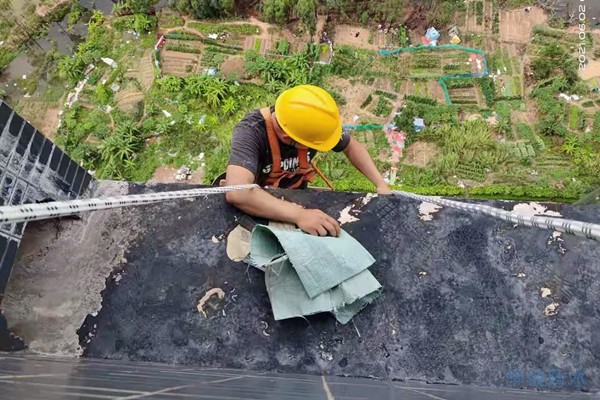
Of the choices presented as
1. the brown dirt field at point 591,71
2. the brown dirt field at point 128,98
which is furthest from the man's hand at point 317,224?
the brown dirt field at point 591,71

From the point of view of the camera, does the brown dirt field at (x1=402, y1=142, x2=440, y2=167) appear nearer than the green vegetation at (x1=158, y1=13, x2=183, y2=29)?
Yes

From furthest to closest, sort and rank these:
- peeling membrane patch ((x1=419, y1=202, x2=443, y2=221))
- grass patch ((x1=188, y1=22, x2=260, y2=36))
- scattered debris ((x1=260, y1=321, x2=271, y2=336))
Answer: grass patch ((x1=188, y1=22, x2=260, y2=36)) < peeling membrane patch ((x1=419, y1=202, x2=443, y2=221)) < scattered debris ((x1=260, y1=321, x2=271, y2=336))

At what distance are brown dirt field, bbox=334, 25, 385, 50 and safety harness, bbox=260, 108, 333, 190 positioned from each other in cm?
655

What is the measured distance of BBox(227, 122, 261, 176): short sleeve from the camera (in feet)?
9.07

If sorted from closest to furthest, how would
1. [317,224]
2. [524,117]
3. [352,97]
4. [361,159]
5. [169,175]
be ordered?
[317,224]
[361,159]
[169,175]
[524,117]
[352,97]

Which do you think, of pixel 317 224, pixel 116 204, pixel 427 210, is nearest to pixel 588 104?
pixel 427 210

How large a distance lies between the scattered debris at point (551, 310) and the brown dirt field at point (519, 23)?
8.17 metres

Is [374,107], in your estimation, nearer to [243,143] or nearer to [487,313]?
[243,143]

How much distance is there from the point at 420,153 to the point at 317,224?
6.17 m

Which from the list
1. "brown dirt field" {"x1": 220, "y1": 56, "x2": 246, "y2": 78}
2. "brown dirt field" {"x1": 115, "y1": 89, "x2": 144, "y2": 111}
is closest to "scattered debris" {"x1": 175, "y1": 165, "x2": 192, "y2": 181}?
"brown dirt field" {"x1": 115, "y1": 89, "x2": 144, "y2": 111}

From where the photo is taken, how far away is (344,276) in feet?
6.75

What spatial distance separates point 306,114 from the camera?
8.95 ft

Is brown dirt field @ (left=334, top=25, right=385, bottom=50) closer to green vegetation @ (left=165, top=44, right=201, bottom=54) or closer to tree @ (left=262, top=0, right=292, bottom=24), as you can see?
tree @ (left=262, top=0, right=292, bottom=24)

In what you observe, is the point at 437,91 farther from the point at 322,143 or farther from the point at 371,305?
the point at 371,305
